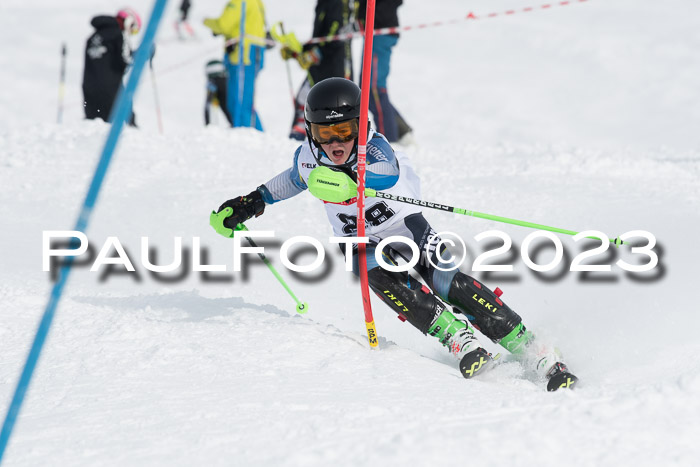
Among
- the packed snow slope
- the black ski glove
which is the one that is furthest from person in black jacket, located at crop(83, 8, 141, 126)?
the black ski glove

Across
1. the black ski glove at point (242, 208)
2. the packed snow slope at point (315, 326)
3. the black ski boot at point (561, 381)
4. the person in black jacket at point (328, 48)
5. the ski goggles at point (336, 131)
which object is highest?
the person in black jacket at point (328, 48)

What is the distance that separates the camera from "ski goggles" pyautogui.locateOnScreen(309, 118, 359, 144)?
3.79 metres

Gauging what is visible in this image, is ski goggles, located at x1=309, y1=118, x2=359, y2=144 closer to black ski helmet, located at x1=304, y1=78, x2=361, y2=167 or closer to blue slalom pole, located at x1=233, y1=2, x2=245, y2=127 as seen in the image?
black ski helmet, located at x1=304, y1=78, x2=361, y2=167

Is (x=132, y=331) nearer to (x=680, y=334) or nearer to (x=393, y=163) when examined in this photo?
(x=393, y=163)

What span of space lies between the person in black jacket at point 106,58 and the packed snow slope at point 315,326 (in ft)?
2.86

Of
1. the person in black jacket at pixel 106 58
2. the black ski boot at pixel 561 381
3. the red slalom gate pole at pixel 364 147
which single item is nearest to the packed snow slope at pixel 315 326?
the black ski boot at pixel 561 381

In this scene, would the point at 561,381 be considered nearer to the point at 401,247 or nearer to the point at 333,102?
the point at 401,247

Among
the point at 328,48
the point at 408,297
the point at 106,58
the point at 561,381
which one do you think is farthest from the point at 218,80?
the point at 561,381

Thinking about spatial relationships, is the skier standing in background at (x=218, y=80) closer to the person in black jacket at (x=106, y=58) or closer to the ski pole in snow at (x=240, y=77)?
the ski pole in snow at (x=240, y=77)

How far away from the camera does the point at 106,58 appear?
362 inches

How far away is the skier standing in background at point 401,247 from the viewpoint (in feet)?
12.4

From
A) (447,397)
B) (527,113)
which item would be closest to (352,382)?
(447,397)

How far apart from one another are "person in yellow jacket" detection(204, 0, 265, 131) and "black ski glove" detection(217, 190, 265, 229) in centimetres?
524

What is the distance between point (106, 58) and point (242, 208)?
19.1 feet
